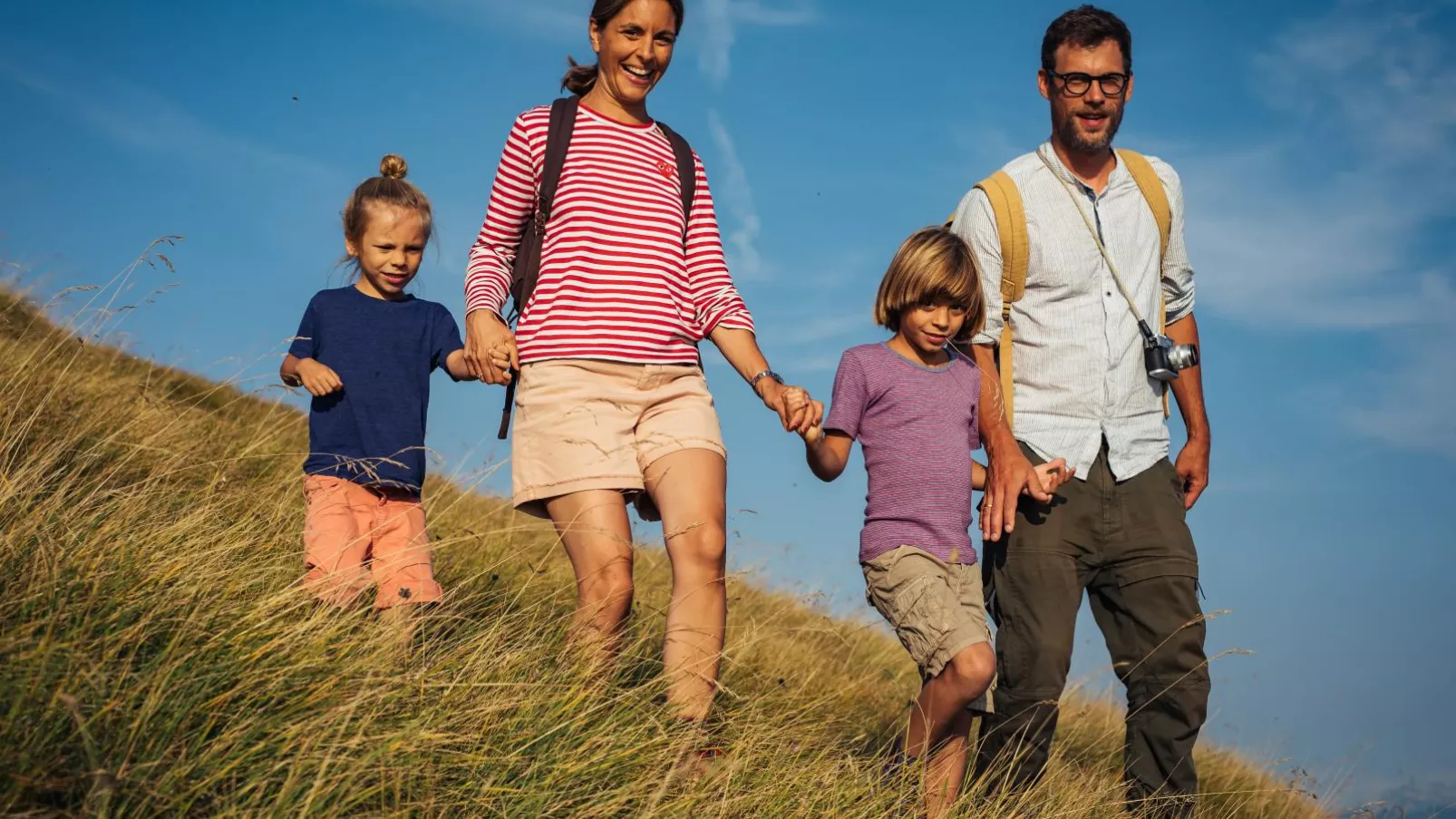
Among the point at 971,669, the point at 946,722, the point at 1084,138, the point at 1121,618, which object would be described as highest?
the point at 1084,138

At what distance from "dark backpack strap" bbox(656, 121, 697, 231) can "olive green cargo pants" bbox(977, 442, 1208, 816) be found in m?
1.58

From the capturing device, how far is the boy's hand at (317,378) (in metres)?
4.58

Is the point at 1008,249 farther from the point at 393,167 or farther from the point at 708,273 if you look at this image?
the point at 393,167

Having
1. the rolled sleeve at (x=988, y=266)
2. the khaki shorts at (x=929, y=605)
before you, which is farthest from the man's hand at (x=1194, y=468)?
the khaki shorts at (x=929, y=605)

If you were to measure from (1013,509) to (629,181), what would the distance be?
1.81 m

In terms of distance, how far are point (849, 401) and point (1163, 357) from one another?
4.29 feet

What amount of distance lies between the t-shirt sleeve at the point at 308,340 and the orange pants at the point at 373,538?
0.51 m

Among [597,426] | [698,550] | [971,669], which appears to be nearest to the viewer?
[698,550]

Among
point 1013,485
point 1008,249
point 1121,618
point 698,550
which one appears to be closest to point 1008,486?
point 1013,485

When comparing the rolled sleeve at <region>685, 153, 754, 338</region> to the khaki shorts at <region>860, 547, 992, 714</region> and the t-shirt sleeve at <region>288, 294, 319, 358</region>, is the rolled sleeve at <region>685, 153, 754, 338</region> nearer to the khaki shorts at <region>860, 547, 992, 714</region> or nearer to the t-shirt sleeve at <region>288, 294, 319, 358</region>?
the khaki shorts at <region>860, 547, 992, 714</region>

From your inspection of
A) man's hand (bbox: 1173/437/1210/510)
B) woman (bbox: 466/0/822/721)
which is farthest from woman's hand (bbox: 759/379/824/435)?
man's hand (bbox: 1173/437/1210/510)

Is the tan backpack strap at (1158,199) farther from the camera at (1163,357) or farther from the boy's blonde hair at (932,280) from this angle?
the boy's blonde hair at (932,280)

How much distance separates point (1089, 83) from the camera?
15.6 ft

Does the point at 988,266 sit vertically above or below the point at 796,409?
above
